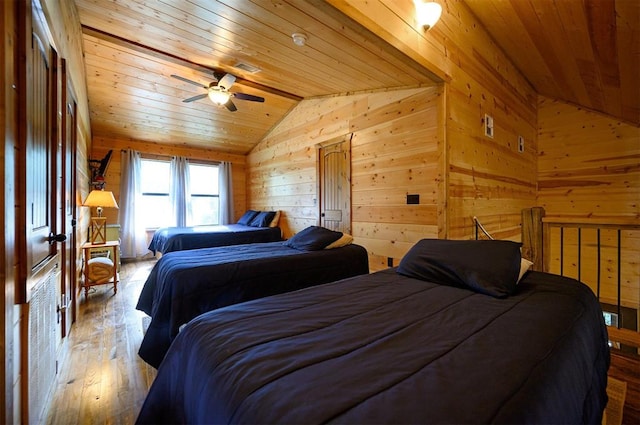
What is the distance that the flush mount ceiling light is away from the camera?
273 centimetres

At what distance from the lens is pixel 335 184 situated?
436cm

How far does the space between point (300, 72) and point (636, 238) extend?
207 inches

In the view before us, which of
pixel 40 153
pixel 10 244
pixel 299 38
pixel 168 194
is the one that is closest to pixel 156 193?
pixel 168 194

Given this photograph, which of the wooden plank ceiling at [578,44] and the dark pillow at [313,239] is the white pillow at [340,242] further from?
the wooden plank ceiling at [578,44]

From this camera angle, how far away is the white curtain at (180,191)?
626cm

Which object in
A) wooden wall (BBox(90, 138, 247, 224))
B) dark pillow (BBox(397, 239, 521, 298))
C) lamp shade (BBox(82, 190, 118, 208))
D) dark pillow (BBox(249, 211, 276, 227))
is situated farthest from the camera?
wooden wall (BBox(90, 138, 247, 224))

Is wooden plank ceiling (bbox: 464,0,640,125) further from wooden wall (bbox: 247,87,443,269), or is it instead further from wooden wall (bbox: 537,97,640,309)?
wooden wall (bbox: 247,87,443,269)

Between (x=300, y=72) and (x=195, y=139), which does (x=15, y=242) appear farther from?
(x=195, y=139)

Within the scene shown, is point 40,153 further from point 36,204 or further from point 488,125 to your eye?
point 488,125

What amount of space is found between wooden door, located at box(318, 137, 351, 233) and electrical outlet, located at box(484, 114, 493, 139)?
1.71 m

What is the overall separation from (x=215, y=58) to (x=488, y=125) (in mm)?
3492

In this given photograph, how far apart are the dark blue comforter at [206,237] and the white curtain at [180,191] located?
Result: 1174mm

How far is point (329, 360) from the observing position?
0.85 m

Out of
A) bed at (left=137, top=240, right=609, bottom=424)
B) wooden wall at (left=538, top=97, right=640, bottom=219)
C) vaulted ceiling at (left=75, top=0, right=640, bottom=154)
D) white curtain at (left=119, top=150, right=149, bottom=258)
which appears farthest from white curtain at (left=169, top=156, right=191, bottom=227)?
wooden wall at (left=538, top=97, right=640, bottom=219)
